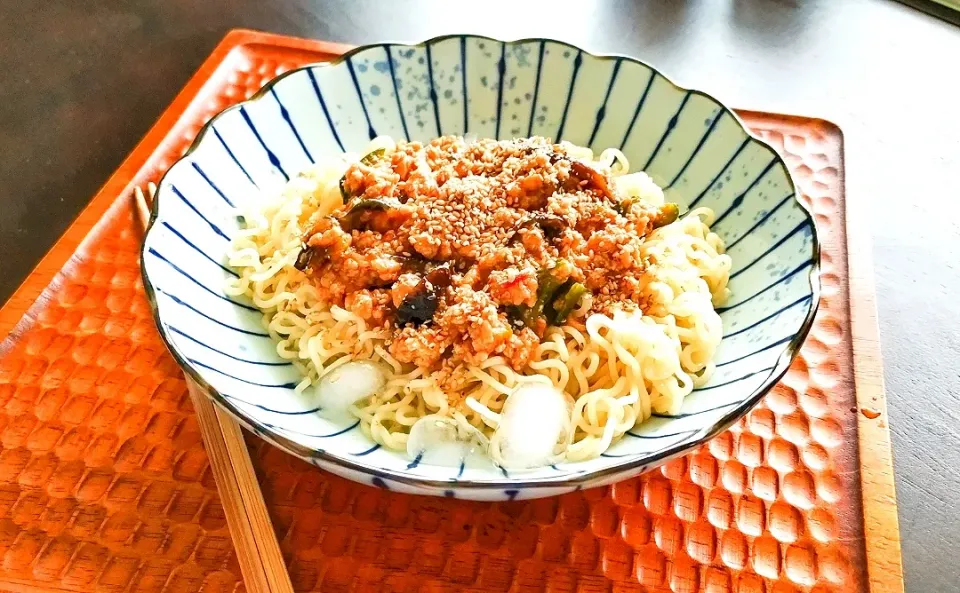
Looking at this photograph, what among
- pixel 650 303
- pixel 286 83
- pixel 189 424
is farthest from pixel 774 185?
pixel 189 424

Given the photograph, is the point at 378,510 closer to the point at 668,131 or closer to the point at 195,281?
the point at 195,281

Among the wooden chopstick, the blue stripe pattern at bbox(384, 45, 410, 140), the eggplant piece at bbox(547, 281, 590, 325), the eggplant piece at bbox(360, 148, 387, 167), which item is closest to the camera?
the wooden chopstick

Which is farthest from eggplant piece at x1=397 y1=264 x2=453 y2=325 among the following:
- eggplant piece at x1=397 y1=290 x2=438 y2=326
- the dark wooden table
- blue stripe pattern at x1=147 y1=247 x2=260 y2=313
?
the dark wooden table

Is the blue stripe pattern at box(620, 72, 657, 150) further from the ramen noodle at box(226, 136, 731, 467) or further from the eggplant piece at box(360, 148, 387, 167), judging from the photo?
the eggplant piece at box(360, 148, 387, 167)

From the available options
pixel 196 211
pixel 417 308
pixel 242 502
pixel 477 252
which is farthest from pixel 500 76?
pixel 242 502

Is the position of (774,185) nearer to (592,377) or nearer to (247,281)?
(592,377)

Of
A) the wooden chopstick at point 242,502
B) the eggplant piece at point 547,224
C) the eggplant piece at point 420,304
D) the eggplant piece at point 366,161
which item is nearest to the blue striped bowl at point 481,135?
the wooden chopstick at point 242,502

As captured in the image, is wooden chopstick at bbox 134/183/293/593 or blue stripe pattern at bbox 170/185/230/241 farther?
blue stripe pattern at bbox 170/185/230/241
